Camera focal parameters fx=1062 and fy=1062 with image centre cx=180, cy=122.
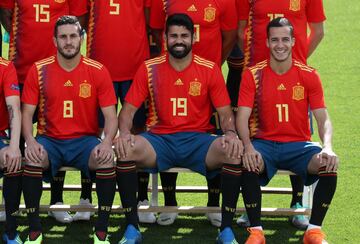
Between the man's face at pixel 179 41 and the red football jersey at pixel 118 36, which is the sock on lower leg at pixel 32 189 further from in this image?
the man's face at pixel 179 41

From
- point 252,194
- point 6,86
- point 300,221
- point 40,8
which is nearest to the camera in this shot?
point 252,194

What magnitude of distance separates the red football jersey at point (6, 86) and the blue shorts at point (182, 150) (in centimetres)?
106

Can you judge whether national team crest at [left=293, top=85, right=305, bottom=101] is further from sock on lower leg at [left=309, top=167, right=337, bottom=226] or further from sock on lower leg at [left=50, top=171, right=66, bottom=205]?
sock on lower leg at [left=50, top=171, right=66, bottom=205]

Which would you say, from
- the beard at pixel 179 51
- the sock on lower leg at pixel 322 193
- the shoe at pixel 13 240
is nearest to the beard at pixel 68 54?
the beard at pixel 179 51

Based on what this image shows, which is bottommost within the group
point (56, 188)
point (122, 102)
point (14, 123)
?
point (56, 188)

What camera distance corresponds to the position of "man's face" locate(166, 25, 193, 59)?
8.20 metres

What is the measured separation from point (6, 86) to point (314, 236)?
2589mm

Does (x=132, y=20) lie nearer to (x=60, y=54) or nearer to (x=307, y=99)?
(x=60, y=54)

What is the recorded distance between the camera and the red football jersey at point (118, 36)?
8.52 m

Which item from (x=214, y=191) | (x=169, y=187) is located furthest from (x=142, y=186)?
(x=214, y=191)

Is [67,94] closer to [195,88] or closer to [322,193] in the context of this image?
[195,88]

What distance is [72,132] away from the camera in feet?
26.9

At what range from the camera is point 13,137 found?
7910 mm

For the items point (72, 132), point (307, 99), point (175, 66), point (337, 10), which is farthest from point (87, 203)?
point (337, 10)
